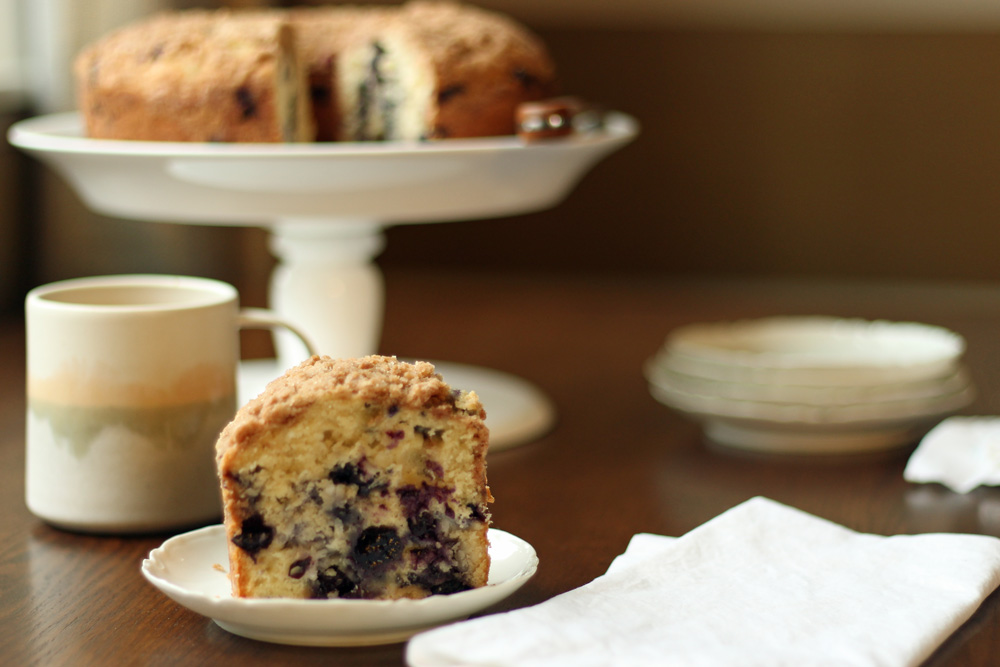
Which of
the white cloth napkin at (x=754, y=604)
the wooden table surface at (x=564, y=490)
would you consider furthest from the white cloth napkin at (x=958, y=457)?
the white cloth napkin at (x=754, y=604)

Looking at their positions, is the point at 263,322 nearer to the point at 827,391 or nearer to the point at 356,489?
the point at 356,489

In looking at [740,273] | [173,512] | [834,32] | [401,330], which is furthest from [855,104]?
[173,512]

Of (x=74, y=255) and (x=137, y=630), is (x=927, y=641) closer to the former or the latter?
(x=137, y=630)

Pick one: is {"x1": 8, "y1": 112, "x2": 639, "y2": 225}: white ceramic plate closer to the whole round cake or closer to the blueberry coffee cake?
the whole round cake

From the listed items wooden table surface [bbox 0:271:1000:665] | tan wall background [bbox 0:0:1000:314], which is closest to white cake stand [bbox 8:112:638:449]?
wooden table surface [bbox 0:271:1000:665]

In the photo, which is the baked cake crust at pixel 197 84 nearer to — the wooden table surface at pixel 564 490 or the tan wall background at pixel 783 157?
the wooden table surface at pixel 564 490
